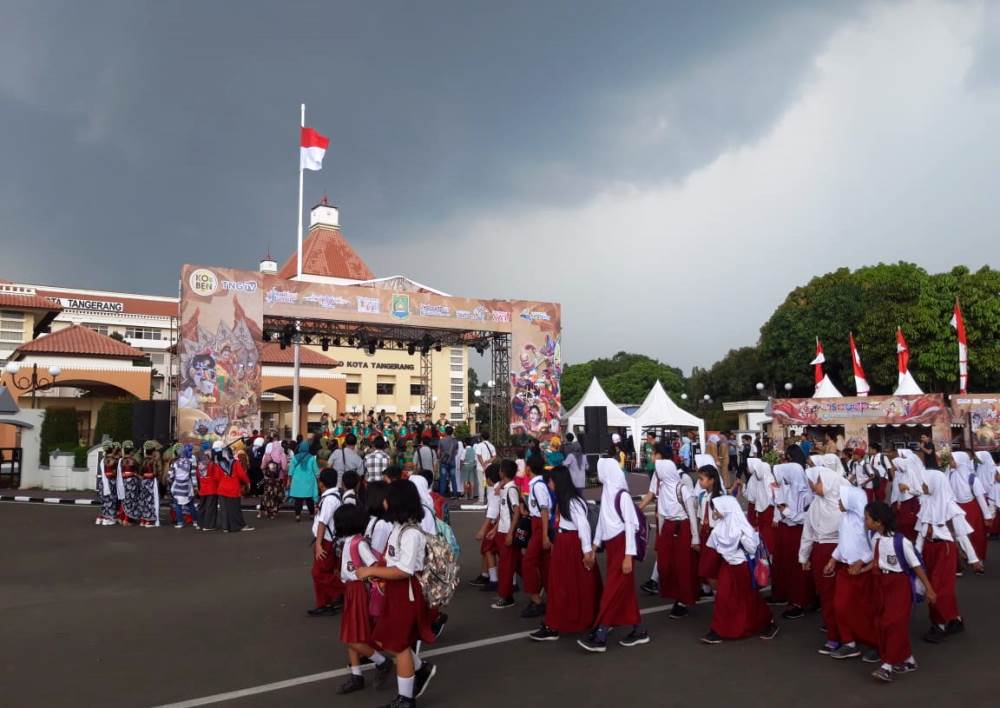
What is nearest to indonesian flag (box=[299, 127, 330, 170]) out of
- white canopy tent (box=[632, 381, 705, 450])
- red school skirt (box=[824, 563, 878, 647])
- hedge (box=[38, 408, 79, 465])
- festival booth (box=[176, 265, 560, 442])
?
festival booth (box=[176, 265, 560, 442])

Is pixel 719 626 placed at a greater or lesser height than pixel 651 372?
lesser

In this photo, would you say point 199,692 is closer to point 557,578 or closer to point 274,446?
point 557,578

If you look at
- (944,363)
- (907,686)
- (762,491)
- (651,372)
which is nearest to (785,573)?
(762,491)

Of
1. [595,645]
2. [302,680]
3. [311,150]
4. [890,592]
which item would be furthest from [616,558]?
[311,150]

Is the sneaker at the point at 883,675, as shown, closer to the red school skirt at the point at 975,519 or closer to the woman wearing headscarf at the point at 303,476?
the red school skirt at the point at 975,519

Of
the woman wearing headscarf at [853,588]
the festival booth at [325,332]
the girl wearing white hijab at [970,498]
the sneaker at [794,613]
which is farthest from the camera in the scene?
the festival booth at [325,332]

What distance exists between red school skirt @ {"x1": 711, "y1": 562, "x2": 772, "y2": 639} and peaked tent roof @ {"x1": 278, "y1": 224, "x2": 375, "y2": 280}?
2060 inches

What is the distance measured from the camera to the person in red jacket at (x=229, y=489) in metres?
12.1

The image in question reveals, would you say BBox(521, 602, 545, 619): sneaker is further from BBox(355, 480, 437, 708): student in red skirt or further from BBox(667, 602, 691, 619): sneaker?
BBox(355, 480, 437, 708): student in red skirt

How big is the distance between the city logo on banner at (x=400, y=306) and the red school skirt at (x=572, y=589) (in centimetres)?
1692

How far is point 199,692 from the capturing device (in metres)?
4.75

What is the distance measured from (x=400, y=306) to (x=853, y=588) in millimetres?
18052

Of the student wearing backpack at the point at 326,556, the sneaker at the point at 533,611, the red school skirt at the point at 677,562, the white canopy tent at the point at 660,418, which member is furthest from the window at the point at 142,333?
the red school skirt at the point at 677,562

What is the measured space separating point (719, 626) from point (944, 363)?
33505 millimetres
